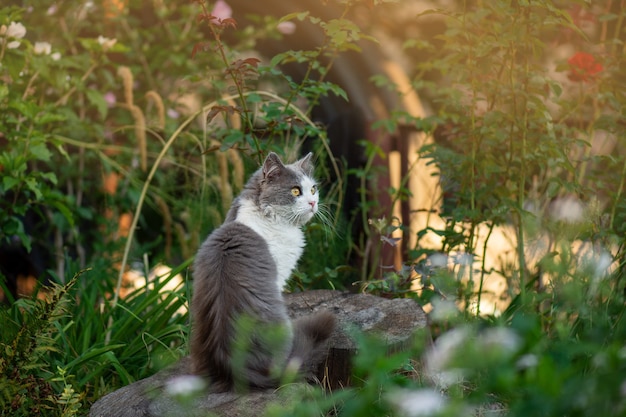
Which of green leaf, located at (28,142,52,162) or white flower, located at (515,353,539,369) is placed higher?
green leaf, located at (28,142,52,162)

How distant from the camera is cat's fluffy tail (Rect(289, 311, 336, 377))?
272cm

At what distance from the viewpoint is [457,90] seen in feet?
13.5

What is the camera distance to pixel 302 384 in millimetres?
2557

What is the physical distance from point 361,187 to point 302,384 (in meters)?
2.38

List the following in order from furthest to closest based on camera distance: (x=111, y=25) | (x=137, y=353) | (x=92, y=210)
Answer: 1. (x=111, y=25)
2. (x=92, y=210)
3. (x=137, y=353)

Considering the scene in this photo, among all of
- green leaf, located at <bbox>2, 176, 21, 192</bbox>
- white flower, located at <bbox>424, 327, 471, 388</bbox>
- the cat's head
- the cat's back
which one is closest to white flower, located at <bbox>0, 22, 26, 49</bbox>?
green leaf, located at <bbox>2, 176, 21, 192</bbox>

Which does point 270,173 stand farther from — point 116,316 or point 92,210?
point 92,210

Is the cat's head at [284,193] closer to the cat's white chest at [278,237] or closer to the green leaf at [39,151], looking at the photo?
the cat's white chest at [278,237]

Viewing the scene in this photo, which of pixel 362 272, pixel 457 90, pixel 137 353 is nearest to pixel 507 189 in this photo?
pixel 457 90

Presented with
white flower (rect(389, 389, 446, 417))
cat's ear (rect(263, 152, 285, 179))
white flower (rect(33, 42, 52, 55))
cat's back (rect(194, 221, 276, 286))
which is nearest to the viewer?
white flower (rect(389, 389, 446, 417))

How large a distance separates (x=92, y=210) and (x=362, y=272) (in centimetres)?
201

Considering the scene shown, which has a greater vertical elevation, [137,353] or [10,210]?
[10,210]

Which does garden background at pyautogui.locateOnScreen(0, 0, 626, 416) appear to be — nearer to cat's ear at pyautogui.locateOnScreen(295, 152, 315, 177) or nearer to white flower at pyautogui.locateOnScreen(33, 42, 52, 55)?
white flower at pyautogui.locateOnScreen(33, 42, 52, 55)

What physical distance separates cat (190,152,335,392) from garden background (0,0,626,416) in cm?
24
